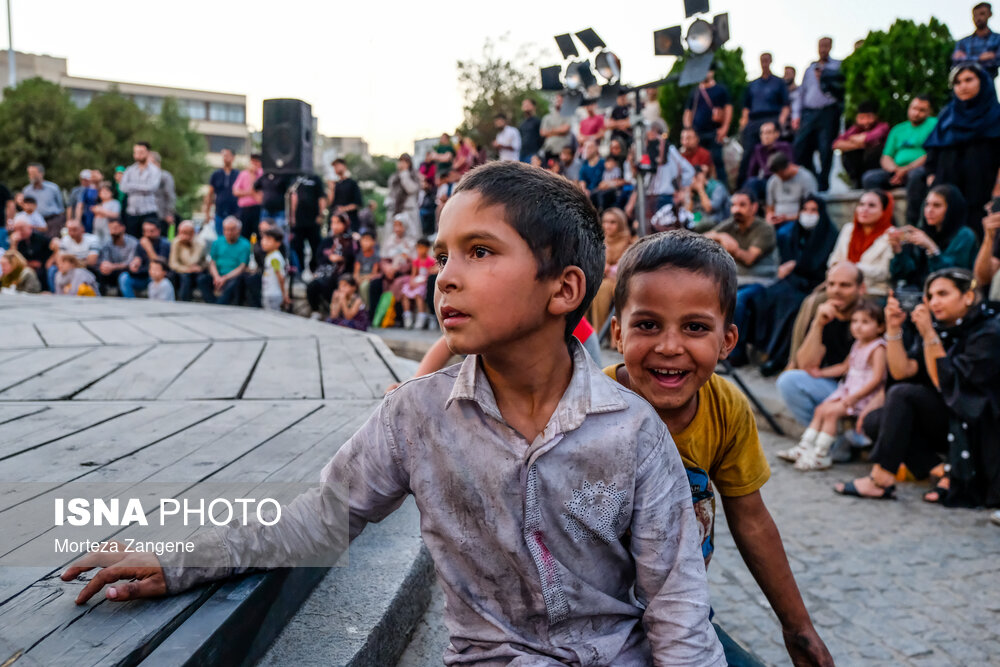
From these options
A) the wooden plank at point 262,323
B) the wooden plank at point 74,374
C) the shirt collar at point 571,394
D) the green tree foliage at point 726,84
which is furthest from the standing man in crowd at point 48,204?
the shirt collar at point 571,394

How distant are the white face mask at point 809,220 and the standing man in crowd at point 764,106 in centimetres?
261

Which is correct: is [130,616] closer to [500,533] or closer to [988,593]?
[500,533]

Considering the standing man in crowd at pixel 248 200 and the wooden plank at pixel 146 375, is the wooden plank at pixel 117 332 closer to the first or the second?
the wooden plank at pixel 146 375

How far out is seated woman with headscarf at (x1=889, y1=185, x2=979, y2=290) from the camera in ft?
18.5

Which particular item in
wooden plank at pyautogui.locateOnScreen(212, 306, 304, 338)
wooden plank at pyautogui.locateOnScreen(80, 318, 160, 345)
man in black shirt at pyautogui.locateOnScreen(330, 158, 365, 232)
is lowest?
wooden plank at pyautogui.locateOnScreen(212, 306, 304, 338)

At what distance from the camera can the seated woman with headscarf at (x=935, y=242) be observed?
5652 millimetres

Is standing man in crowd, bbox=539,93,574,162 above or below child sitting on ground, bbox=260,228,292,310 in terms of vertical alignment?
above

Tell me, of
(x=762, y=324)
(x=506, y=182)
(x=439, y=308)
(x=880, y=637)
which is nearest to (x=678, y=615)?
(x=439, y=308)

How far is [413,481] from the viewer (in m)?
1.32

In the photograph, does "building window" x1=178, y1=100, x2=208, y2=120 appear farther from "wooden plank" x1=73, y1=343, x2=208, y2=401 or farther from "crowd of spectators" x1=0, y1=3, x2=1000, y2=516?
"wooden plank" x1=73, y1=343, x2=208, y2=401

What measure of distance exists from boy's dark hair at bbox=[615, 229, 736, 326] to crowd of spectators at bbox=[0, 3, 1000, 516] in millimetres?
3239

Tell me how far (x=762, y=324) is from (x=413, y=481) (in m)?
5.94

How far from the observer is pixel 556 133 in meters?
11.6

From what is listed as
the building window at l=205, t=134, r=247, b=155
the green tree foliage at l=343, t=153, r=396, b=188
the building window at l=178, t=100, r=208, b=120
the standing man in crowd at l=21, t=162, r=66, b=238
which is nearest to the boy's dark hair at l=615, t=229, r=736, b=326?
the standing man in crowd at l=21, t=162, r=66, b=238
